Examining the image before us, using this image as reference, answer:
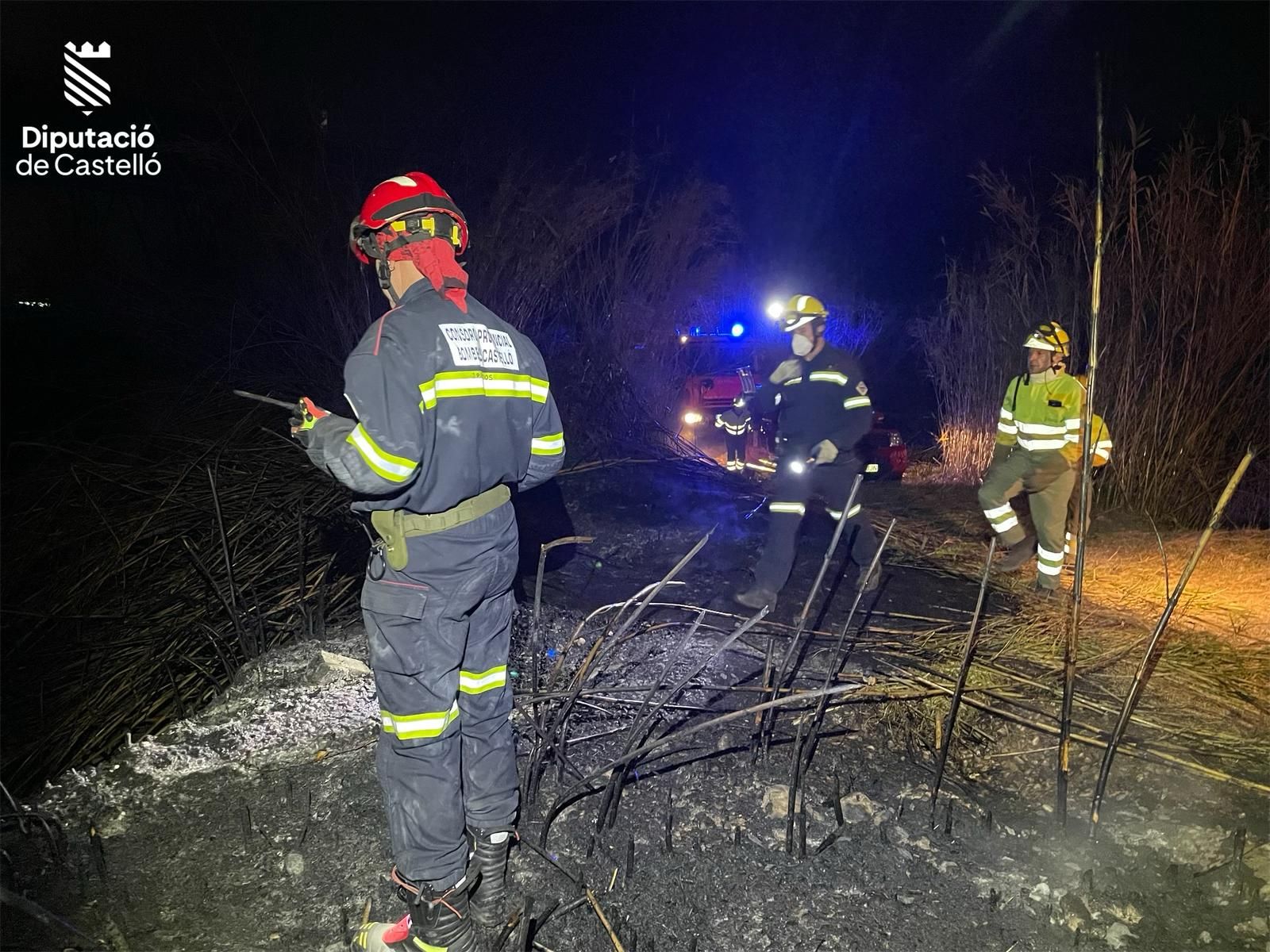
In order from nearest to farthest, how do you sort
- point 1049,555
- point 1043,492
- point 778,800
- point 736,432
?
point 778,800 → point 1049,555 → point 1043,492 → point 736,432

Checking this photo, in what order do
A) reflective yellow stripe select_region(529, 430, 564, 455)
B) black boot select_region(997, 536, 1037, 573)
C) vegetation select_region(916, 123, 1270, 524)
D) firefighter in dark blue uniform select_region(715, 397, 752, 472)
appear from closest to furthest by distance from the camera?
1. reflective yellow stripe select_region(529, 430, 564, 455)
2. firefighter in dark blue uniform select_region(715, 397, 752, 472)
3. black boot select_region(997, 536, 1037, 573)
4. vegetation select_region(916, 123, 1270, 524)

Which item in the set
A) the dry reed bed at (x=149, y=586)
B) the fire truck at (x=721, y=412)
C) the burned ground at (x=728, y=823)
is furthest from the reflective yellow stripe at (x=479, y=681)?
the fire truck at (x=721, y=412)

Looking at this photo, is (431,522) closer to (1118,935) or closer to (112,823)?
(112,823)

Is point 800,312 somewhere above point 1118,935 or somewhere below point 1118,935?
above

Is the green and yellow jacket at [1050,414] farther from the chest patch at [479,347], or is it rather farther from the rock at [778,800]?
the chest patch at [479,347]

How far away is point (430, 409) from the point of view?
239 centimetres

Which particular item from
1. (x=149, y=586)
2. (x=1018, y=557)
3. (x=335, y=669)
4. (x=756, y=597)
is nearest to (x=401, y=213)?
(x=335, y=669)

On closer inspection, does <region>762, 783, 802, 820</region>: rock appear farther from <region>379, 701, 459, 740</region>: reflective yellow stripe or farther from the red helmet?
the red helmet

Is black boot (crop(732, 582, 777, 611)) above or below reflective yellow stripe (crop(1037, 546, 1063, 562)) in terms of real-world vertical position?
below

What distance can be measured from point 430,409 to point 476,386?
0.56 feet

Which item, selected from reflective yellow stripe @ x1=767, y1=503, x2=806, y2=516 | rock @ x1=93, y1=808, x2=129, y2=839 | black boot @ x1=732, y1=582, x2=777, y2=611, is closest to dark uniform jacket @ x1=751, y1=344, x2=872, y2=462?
reflective yellow stripe @ x1=767, y1=503, x2=806, y2=516

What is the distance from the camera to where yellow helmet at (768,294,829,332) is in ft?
17.2

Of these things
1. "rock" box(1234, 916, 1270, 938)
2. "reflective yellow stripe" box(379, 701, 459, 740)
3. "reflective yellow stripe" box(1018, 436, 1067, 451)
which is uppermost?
"reflective yellow stripe" box(1018, 436, 1067, 451)

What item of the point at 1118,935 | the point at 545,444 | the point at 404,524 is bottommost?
the point at 1118,935
